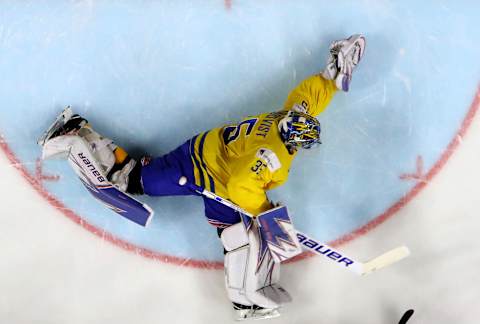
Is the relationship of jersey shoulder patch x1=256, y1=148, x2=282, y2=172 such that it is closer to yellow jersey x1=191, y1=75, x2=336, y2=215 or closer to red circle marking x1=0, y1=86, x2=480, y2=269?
yellow jersey x1=191, y1=75, x2=336, y2=215

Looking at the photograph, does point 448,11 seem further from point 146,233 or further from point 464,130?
point 146,233

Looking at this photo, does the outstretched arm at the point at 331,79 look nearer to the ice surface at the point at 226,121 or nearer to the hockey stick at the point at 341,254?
the ice surface at the point at 226,121

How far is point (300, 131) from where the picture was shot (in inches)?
84.0

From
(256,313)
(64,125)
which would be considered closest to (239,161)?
(256,313)

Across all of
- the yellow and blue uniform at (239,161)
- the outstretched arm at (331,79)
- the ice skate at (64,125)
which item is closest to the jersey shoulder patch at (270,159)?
the yellow and blue uniform at (239,161)

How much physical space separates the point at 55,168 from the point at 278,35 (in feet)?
4.57

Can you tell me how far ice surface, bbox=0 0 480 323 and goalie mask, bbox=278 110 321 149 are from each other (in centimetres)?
65

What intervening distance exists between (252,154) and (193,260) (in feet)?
3.01

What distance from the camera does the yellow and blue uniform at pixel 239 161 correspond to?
213cm

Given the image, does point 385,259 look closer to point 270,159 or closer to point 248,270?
point 248,270

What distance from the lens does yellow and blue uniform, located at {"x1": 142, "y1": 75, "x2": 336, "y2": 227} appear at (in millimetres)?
2133

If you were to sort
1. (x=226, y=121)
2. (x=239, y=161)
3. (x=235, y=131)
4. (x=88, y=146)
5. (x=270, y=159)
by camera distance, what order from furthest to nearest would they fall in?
(x=226, y=121) < (x=88, y=146) < (x=235, y=131) < (x=239, y=161) < (x=270, y=159)

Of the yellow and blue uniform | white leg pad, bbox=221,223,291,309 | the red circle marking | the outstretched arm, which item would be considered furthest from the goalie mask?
the red circle marking

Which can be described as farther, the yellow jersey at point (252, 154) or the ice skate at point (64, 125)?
the ice skate at point (64, 125)
